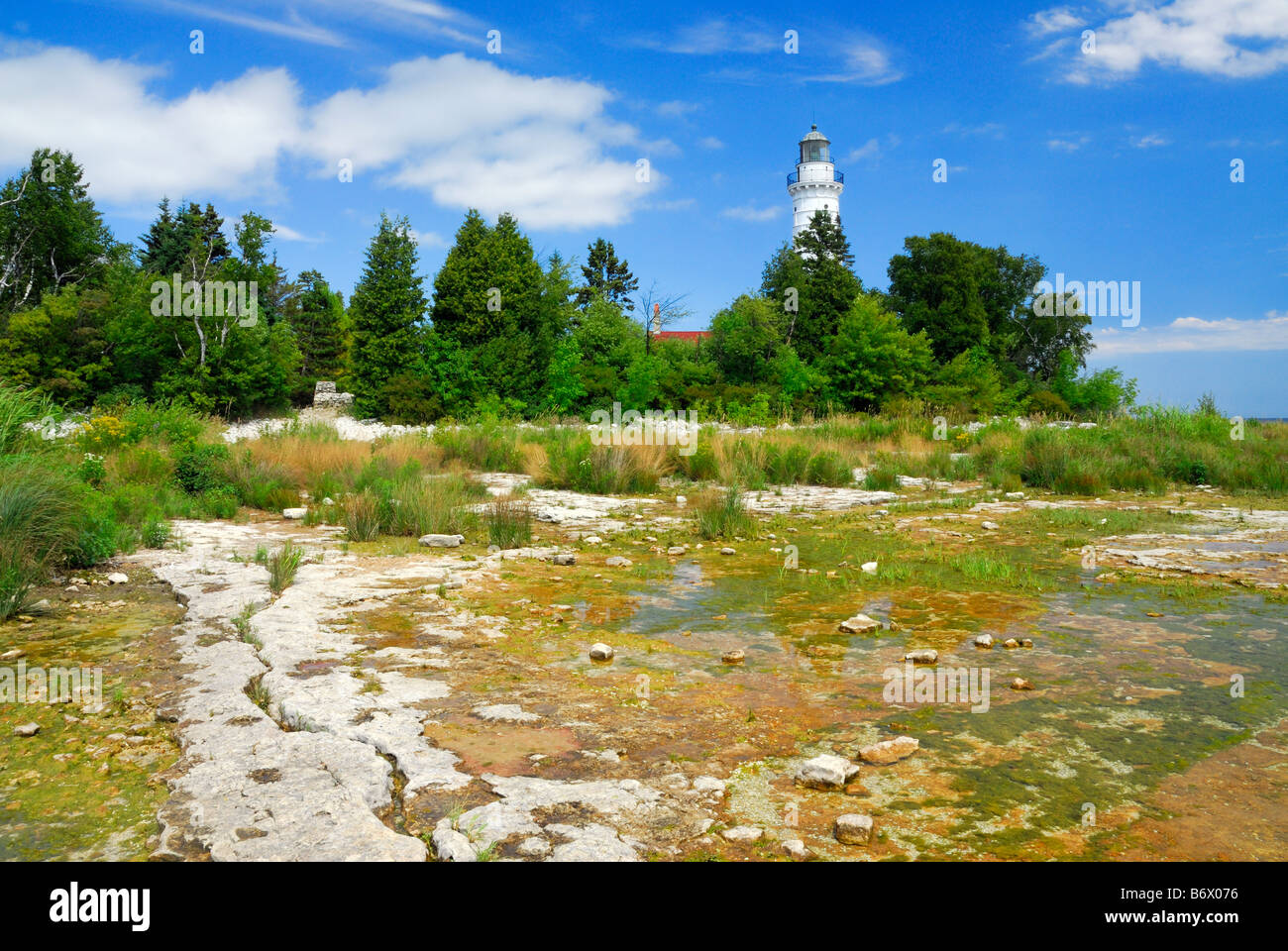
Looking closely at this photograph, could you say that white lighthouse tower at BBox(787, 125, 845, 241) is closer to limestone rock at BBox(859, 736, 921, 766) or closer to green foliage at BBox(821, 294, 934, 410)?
green foliage at BBox(821, 294, 934, 410)

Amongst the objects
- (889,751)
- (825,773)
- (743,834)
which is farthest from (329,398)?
(743,834)

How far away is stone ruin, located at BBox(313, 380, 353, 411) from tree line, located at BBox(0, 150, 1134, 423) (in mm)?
890

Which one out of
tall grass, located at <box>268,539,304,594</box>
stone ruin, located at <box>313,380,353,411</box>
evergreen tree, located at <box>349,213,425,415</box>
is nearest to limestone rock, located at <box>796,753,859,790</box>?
tall grass, located at <box>268,539,304,594</box>

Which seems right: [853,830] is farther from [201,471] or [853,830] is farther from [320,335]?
[320,335]

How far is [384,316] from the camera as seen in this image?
31.5 metres

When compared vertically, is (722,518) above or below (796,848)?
above

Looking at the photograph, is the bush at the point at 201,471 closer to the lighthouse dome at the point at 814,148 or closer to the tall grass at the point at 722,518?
the tall grass at the point at 722,518

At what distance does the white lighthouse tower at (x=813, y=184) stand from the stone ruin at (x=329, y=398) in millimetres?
28370

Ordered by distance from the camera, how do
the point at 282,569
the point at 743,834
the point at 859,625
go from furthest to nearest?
the point at 282,569, the point at 859,625, the point at 743,834

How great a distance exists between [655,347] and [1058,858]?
3276 centimetres

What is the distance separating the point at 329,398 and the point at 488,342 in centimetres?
1088

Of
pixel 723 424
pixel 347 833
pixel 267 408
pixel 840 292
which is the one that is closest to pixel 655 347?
pixel 840 292

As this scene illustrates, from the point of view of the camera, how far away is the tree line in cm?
3073
